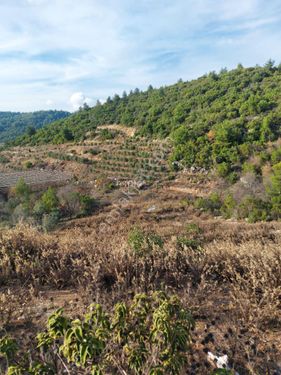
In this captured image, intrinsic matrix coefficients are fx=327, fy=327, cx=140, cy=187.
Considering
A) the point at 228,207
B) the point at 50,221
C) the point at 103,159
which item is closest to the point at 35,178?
the point at 103,159

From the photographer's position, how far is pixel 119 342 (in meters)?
1.91

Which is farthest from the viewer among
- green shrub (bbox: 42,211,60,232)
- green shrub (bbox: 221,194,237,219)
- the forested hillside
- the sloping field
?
the sloping field

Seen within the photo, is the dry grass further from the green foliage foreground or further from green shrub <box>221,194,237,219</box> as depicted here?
green shrub <box>221,194,237,219</box>

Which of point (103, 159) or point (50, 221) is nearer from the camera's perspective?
point (50, 221)

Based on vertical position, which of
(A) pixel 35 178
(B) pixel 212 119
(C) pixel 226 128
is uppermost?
(B) pixel 212 119

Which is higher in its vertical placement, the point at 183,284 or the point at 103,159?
the point at 183,284

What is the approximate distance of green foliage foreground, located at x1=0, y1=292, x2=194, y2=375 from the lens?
157cm

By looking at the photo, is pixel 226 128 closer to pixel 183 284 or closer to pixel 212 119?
pixel 212 119

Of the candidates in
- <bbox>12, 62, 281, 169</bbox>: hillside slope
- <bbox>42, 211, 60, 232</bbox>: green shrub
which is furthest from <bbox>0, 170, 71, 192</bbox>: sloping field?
<bbox>12, 62, 281, 169</bbox>: hillside slope

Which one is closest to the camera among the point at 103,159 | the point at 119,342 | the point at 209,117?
the point at 119,342

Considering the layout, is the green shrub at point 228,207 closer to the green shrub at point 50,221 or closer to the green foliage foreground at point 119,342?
the green shrub at point 50,221

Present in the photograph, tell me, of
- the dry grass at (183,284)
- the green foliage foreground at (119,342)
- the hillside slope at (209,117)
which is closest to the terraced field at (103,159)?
the hillside slope at (209,117)

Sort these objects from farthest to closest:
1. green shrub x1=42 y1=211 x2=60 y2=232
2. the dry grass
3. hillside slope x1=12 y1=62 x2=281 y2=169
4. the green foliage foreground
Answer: hillside slope x1=12 y1=62 x2=281 y2=169 → green shrub x1=42 y1=211 x2=60 y2=232 → the dry grass → the green foliage foreground

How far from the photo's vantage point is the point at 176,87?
52.3 metres
